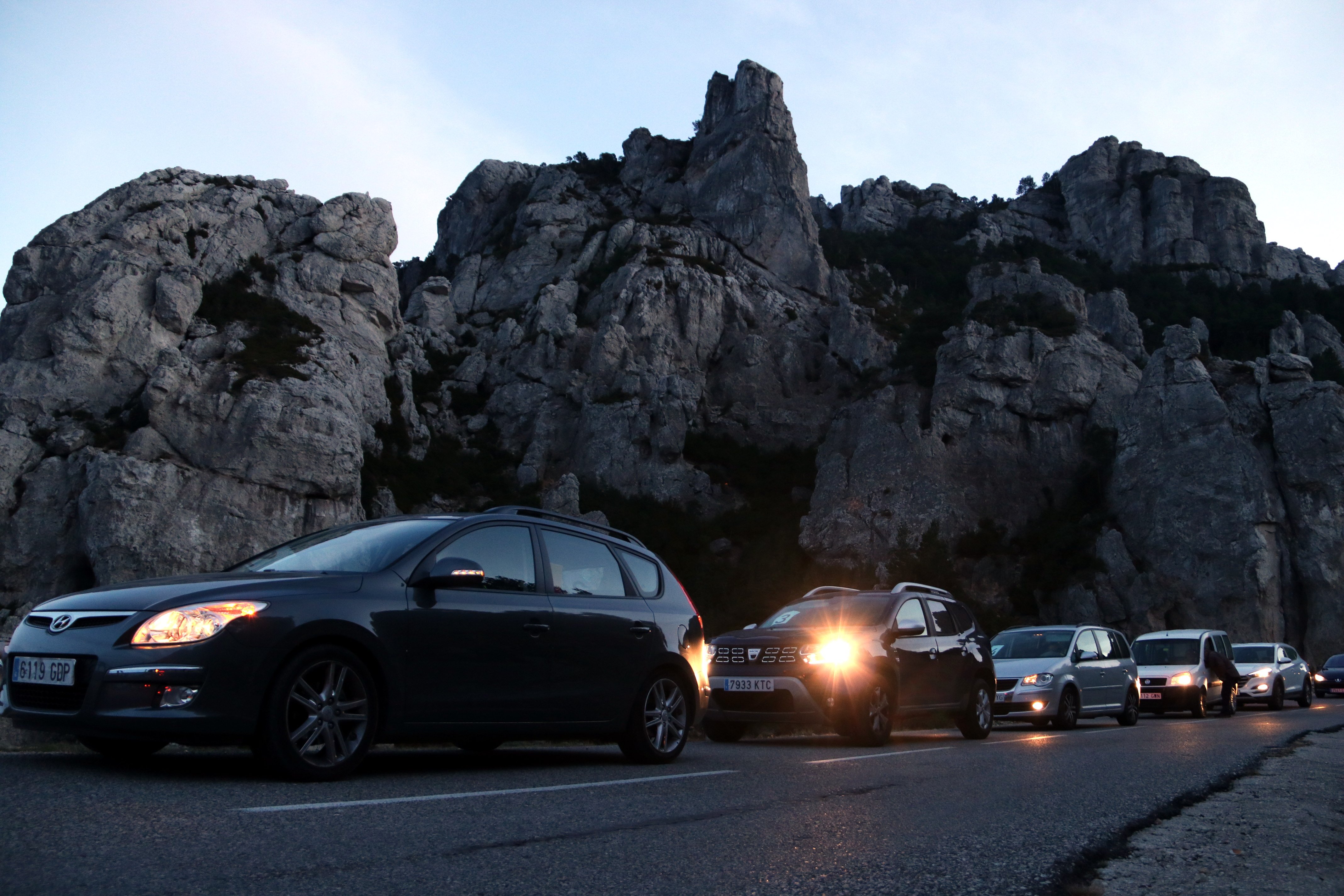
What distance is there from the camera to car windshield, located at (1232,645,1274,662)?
25094 millimetres

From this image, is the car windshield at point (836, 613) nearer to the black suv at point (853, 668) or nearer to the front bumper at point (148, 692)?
the black suv at point (853, 668)

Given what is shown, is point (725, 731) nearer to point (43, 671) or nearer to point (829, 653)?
point (829, 653)

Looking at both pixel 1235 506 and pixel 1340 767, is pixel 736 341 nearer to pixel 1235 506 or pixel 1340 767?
pixel 1235 506

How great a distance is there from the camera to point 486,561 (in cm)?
705

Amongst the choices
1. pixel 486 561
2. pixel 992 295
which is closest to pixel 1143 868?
pixel 486 561

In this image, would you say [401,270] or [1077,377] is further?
[401,270]

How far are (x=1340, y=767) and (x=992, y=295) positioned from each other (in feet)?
191

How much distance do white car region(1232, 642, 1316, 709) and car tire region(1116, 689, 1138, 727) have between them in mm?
6412

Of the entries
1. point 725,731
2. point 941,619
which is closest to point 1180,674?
point 941,619

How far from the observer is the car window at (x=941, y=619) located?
1311cm

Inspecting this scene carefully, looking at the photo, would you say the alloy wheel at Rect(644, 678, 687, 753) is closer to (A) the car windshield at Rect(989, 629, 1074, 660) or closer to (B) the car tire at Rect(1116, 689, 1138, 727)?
(A) the car windshield at Rect(989, 629, 1074, 660)

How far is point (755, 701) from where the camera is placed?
1157 cm

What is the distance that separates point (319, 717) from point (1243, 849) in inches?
186

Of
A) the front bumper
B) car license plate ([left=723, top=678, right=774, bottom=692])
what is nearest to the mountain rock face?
car license plate ([left=723, top=678, right=774, bottom=692])
